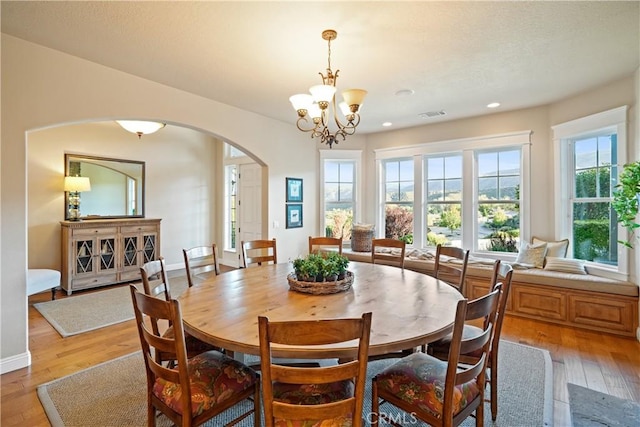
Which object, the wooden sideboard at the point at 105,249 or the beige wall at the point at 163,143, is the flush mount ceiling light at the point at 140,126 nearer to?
the beige wall at the point at 163,143

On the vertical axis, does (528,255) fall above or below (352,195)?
below

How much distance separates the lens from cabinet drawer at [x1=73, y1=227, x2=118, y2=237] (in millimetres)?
4684

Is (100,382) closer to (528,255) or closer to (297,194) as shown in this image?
(297,194)

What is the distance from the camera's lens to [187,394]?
4.54 ft

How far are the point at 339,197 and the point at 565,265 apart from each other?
3553mm

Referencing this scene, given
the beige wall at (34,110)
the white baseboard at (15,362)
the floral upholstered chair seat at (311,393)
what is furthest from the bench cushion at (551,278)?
the white baseboard at (15,362)

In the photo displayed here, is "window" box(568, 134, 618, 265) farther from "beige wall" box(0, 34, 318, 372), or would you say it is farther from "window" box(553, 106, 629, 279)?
"beige wall" box(0, 34, 318, 372)

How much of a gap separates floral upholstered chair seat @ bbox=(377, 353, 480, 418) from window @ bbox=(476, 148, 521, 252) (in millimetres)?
3680

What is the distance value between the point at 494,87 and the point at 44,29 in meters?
4.32

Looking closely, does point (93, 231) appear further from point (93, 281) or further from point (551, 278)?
point (551, 278)

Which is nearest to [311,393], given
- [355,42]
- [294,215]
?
Answer: [355,42]

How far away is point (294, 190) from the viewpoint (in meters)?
5.34

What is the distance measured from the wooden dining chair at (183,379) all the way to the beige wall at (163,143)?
1927mm

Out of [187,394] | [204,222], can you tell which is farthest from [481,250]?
[204,222]
